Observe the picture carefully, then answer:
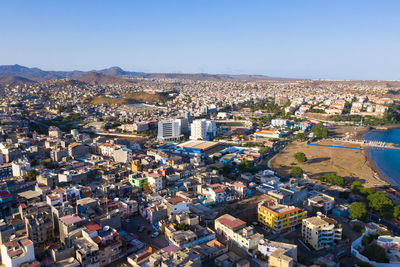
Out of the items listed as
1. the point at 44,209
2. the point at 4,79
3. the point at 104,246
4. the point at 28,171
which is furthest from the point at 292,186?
the point at 4,79

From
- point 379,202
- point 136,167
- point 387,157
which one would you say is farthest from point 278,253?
point 387,157

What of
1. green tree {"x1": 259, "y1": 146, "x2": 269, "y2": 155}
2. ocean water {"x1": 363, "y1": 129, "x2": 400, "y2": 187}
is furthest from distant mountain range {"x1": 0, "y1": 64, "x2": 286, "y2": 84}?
ocean water {"x1": 363, "y1": 129, "x2": 400, "y2": 187}

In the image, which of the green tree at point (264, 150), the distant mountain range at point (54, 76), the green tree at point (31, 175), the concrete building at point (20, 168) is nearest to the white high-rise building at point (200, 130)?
the green tree at point (264, 150)

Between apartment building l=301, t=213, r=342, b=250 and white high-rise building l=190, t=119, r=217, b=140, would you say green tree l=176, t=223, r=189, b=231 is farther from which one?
white high-rise building l=190, t=119, r=217, b=140

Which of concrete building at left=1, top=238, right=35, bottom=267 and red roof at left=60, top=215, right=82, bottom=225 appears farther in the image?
red roof at left=60, top=215, right=82, bottom=225

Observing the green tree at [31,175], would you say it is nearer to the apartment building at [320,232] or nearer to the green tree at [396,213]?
the apartment building at [320,232]

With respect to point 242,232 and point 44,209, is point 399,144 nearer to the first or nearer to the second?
point 242,232
